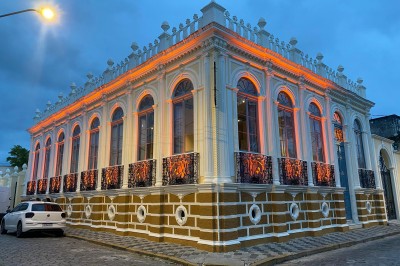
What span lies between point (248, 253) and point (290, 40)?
9.47 metres

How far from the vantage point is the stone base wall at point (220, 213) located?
9547 mm

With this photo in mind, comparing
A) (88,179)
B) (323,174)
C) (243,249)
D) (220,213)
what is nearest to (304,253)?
(243,249)

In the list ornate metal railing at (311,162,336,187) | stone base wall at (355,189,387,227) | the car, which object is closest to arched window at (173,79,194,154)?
ornate metal railing at (311,162,336,187)

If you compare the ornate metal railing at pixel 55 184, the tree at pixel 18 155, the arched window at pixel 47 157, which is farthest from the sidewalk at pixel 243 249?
the tree at pixel 18 155

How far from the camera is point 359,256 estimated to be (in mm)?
8961

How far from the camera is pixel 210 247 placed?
30.4 ft

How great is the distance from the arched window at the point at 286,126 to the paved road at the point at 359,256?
402 centimetres

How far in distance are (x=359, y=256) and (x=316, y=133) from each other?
6.53m

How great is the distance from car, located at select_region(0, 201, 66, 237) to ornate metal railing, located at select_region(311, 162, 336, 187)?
34.9 feet

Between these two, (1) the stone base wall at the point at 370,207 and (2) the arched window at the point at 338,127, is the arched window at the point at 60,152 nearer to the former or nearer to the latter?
(2) the arched window at the point at 338,127

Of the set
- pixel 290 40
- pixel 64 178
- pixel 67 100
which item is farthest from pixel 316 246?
pixel 67 100

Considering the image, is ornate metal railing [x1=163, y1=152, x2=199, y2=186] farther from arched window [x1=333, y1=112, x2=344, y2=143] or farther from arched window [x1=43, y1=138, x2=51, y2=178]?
arched window [x1=43, y1=138, x2=51, y2=178]

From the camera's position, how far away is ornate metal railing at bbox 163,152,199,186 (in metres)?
10.3

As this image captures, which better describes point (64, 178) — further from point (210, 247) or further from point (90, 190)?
point (210, 247)
